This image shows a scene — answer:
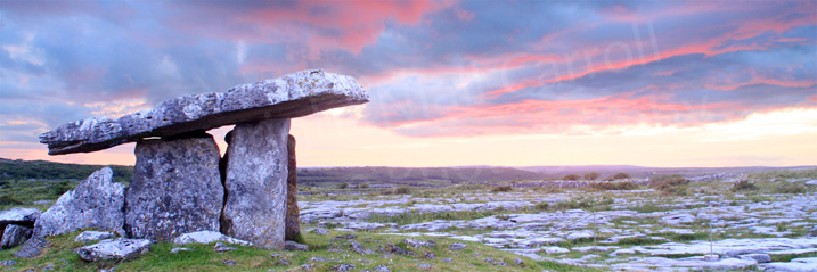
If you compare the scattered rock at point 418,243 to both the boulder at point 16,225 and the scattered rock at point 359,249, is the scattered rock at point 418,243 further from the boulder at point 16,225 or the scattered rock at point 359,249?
the boulder at point 16,225

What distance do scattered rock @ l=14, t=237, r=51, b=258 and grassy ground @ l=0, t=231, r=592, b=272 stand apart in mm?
188

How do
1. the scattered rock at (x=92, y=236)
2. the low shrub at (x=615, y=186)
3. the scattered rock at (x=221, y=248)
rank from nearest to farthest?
the scattered rock at (x=221, y=248), the scattered rock at (x=92, y=236), the low shrub at (x=615, y=186)

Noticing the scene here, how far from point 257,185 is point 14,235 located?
23.4 feet

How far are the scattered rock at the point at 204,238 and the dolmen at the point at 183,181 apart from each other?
25.0 inches

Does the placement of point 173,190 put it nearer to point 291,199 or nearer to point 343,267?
point 291,199

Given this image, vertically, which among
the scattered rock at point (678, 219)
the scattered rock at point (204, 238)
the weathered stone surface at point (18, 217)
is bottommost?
the scattered rock at point (678, 219)

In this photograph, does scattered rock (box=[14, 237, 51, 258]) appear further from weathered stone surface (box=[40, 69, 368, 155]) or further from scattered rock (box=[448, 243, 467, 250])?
scattered rock (box=[448, 243, 467, 250])

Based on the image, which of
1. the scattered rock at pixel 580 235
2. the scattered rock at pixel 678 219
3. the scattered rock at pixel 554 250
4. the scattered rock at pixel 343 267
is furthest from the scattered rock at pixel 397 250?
the scattered rock at pixel 678 219

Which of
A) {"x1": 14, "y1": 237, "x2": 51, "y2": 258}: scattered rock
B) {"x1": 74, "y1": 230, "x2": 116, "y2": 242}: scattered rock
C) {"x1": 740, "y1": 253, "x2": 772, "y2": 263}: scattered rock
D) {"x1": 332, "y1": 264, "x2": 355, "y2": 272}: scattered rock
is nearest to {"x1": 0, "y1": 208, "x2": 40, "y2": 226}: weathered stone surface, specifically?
{"x1": 14, "y1": 237, "x2": 51, "y2": 258}: scattered rock

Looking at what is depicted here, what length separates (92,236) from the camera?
50.6 ft

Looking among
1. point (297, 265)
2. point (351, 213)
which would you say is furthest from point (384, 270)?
point (351, 213)

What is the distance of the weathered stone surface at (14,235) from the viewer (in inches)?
636

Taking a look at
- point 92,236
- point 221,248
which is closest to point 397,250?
point 221,248

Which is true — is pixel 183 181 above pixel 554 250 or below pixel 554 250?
above
